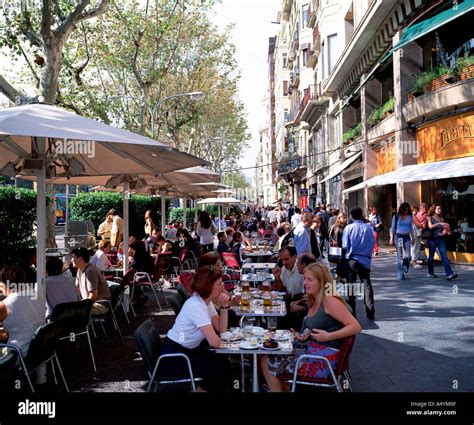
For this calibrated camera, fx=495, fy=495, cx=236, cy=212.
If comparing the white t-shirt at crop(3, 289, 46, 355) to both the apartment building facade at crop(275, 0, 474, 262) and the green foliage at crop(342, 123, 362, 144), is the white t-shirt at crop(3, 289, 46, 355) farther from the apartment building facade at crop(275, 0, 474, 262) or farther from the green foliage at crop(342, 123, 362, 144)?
the green foliage at crop(342, 123, 362, 144)

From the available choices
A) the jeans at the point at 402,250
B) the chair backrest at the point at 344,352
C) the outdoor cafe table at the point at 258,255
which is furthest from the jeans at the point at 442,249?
the chair backrest at the point at 344,352

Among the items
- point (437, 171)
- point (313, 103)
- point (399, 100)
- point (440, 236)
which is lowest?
point (440, 236)

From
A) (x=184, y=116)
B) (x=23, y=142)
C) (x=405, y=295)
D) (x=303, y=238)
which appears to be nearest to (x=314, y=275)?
(x=23, y=142)

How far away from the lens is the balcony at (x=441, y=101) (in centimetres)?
1387

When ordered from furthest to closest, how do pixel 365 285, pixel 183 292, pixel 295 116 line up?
pixel 295 116
pixel 365 285
pixel 183 292

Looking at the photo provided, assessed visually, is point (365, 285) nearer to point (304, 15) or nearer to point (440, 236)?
point (440, 236)

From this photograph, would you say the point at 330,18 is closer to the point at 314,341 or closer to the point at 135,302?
the point at 135,302

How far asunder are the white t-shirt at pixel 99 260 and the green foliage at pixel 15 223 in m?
2.58

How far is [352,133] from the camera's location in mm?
26984

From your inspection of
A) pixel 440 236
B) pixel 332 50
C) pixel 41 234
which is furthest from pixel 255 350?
pixel 332 50

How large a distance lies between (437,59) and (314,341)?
48.4 feet

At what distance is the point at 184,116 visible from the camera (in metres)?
30.4

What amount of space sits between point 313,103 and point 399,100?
17.8 m

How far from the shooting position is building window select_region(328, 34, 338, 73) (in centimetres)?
2964
